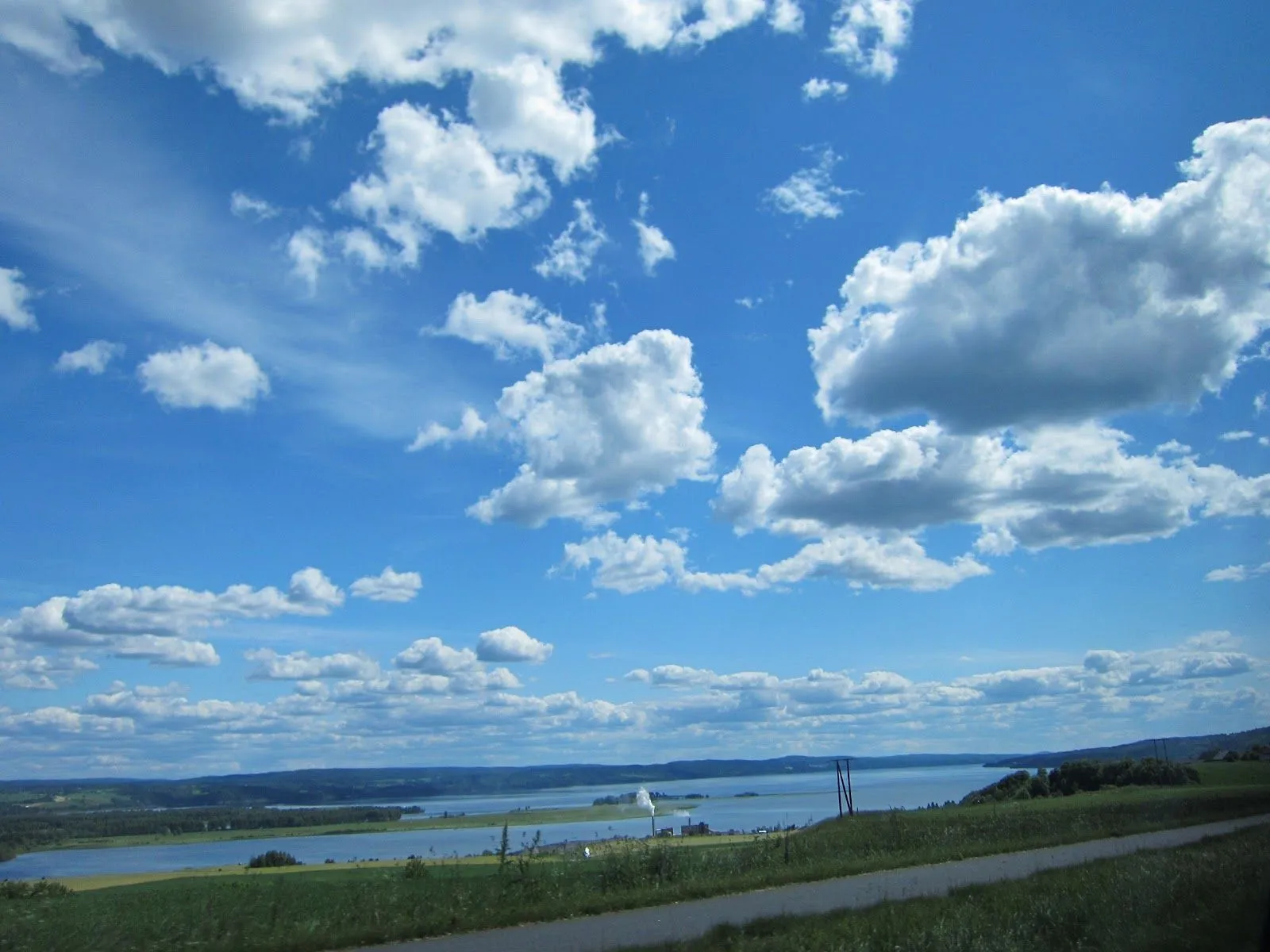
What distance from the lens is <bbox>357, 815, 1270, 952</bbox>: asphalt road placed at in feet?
46.4

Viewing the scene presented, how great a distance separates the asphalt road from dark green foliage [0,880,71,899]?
15010mm

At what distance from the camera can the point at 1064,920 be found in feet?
42.9

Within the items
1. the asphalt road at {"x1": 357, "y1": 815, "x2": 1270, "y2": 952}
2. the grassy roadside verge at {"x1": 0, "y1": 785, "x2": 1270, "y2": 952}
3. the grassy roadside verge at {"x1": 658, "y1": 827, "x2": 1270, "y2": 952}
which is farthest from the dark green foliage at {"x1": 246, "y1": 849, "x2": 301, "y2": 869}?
the grassy roadside verge at {"x1": 658, "y1": 827, "x2": 1270, "y2": 952}

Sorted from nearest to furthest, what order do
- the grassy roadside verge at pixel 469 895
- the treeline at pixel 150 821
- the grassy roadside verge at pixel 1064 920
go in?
the grassy roadside verge at pixel 1064 920 < the grassy roadside verge at pixel 469 895 < the treeline at pixel 150 821

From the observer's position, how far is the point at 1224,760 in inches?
3174

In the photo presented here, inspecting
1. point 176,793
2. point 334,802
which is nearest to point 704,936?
point 176,793

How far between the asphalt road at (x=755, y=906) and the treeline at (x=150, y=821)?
229ft

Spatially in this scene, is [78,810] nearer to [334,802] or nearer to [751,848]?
[334,802]

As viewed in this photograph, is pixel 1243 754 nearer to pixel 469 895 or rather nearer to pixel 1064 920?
pixel 1064 920

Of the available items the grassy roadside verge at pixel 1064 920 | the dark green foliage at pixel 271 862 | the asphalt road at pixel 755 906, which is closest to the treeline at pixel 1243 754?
the asphalt road at pixel 755 906

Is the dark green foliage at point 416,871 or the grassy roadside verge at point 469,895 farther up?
the dark green foliage at point 416,871

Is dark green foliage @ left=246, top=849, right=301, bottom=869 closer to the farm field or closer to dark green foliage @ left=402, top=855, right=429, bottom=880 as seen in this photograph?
the farm field

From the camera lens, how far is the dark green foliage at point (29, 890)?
24.6 metres

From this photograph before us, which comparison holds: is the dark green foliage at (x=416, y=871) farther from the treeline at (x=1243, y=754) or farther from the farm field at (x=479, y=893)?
the treeline at (x=1243, y=754)
